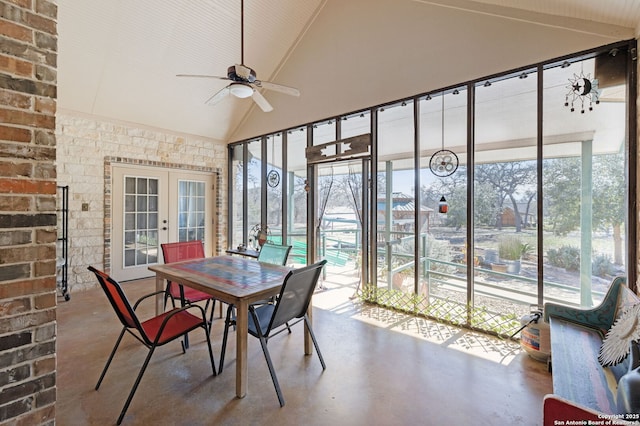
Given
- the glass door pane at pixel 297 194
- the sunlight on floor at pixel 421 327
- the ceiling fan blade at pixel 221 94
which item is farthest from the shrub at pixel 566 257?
the ceiling fan blade at pixel 221 94

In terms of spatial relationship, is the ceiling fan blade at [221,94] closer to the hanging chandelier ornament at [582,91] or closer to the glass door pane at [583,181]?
the glass door pane at [583,181]

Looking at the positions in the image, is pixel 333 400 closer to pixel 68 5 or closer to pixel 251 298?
pixel 251 298

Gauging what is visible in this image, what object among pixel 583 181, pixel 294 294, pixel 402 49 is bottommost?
pixel 294 294

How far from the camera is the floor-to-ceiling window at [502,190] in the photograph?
8.29 ft

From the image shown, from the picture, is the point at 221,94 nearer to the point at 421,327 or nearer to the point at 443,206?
the point at 443,206

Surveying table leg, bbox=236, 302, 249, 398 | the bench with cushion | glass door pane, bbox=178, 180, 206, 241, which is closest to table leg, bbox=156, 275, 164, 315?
table leg, bbox=236, 302, 249, 398

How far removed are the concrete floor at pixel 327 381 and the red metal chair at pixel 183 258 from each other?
1.34 ft

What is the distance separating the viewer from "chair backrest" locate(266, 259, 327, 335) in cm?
196

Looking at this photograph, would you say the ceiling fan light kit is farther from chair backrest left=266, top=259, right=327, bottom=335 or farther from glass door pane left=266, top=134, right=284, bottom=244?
glass door pane left=266, top=134, right=284, bottom=244

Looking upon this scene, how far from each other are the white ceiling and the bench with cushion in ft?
7.11

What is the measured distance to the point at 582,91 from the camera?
2.60 metres

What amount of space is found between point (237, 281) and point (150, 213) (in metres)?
3.69

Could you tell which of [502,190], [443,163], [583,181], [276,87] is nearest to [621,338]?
[583,181]

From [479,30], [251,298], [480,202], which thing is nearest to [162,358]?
[251,298]
